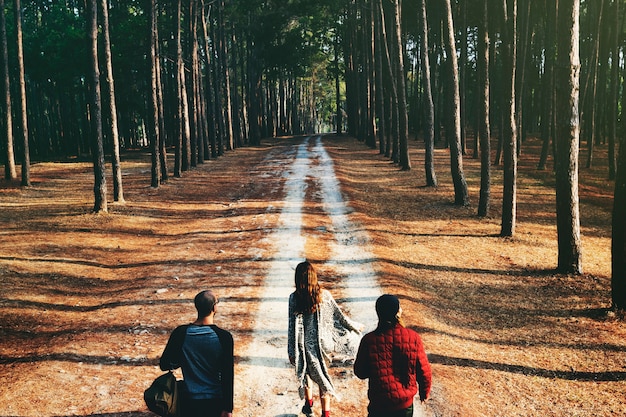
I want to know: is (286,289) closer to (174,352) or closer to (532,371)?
(532,371)

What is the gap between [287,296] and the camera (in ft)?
39.0

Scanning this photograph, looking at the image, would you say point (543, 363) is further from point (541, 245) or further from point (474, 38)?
point (474, 38)

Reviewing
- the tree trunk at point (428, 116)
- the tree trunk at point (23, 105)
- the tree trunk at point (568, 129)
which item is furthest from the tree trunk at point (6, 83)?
the tree trunk at point (568, 129)

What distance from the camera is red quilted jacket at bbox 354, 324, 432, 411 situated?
191 inches

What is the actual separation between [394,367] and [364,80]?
42386 millimetres

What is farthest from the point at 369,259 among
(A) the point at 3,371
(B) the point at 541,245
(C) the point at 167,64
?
(C) the point at 167,64

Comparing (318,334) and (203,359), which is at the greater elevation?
(203,359)

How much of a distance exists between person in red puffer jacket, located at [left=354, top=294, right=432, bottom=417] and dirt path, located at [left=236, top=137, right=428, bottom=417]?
2.70 m

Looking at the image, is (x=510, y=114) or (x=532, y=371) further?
(x=510, y=114)

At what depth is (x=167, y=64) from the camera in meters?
49.7

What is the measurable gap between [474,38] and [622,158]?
1710 inches

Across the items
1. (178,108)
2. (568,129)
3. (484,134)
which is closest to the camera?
(568,129)

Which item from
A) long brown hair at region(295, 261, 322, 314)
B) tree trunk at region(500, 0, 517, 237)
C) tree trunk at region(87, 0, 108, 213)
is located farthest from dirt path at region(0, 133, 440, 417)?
tree trunk at region(500, 0, 517, 237)

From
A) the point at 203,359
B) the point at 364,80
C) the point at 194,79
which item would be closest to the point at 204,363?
the point at 203,359
